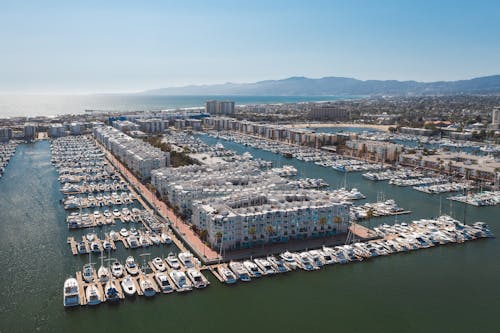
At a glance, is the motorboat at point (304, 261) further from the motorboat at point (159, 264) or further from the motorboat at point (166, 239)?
the motorboat at point (166, 239)

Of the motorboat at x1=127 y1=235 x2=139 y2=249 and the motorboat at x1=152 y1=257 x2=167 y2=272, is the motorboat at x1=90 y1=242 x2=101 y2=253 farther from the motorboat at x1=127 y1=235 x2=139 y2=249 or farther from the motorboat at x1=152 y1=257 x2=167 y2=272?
the motorboat at x1=152 y1=257 x2=167 y2=272

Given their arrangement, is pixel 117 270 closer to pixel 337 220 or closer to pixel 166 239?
pixel 166 239

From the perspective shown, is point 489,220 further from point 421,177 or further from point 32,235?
point 32,235

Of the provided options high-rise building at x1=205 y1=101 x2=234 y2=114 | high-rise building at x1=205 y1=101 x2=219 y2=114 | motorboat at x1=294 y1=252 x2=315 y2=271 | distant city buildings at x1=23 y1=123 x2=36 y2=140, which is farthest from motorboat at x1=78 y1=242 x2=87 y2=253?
high-rise building at x1=205 y1=101 x2=219 y2=114

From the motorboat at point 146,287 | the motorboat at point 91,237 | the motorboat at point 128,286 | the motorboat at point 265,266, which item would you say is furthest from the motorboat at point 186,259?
the motorboat at point 91,237

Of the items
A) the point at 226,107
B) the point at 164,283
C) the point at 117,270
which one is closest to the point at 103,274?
the point at 117,270
